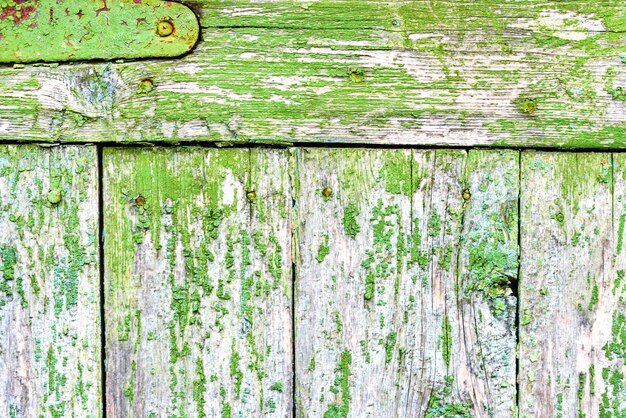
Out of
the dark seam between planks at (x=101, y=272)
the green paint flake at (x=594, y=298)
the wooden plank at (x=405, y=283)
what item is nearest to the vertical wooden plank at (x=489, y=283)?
the wooden plank at (x=405, y=283)

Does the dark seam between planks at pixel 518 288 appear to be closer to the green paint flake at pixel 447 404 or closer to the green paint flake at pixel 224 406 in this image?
the green paint flake at pixel 447 404

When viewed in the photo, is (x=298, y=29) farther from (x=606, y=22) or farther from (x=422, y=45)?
(x=606, y=22)

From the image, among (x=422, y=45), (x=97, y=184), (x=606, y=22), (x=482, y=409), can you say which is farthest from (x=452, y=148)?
(x=97, y=184)

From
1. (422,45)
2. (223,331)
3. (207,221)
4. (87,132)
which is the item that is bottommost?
(223,331)

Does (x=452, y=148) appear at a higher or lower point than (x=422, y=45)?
lower

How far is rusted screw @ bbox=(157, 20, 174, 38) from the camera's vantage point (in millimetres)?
793

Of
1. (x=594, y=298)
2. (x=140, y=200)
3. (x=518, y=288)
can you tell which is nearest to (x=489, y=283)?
(x=518, y=288)

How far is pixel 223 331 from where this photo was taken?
2.72ft

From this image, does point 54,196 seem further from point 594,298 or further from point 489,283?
point 594,298

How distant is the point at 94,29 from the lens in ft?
2.62

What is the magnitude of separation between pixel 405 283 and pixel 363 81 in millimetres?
288

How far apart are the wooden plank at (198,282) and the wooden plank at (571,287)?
1.12 feet

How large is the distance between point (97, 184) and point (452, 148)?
50 cm

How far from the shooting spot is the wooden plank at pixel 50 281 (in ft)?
2.69
